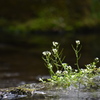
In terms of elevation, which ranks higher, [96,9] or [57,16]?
[96,9]

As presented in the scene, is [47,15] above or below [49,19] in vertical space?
above

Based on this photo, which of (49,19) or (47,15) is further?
(47,15)

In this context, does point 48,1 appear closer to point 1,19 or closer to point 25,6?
point 25,6

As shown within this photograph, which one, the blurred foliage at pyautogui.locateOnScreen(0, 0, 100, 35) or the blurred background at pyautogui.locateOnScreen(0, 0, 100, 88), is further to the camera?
the blurred foliage at pyautogui.locateOnScreen(0, 0, 100, 35)

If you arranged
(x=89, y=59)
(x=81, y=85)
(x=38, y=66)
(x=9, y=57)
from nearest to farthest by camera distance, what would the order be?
(x=81, y=85), (x=38, y=66), (x=89, y=59), (x=9, y=57)

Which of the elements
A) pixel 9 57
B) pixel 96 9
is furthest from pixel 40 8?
pixel 9 57

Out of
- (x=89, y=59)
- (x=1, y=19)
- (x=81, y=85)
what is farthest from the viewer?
(x=1, y=19)

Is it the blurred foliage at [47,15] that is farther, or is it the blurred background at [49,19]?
the blurred foliage at [47,15]

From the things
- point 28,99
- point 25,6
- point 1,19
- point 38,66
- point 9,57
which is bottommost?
point 28,99
